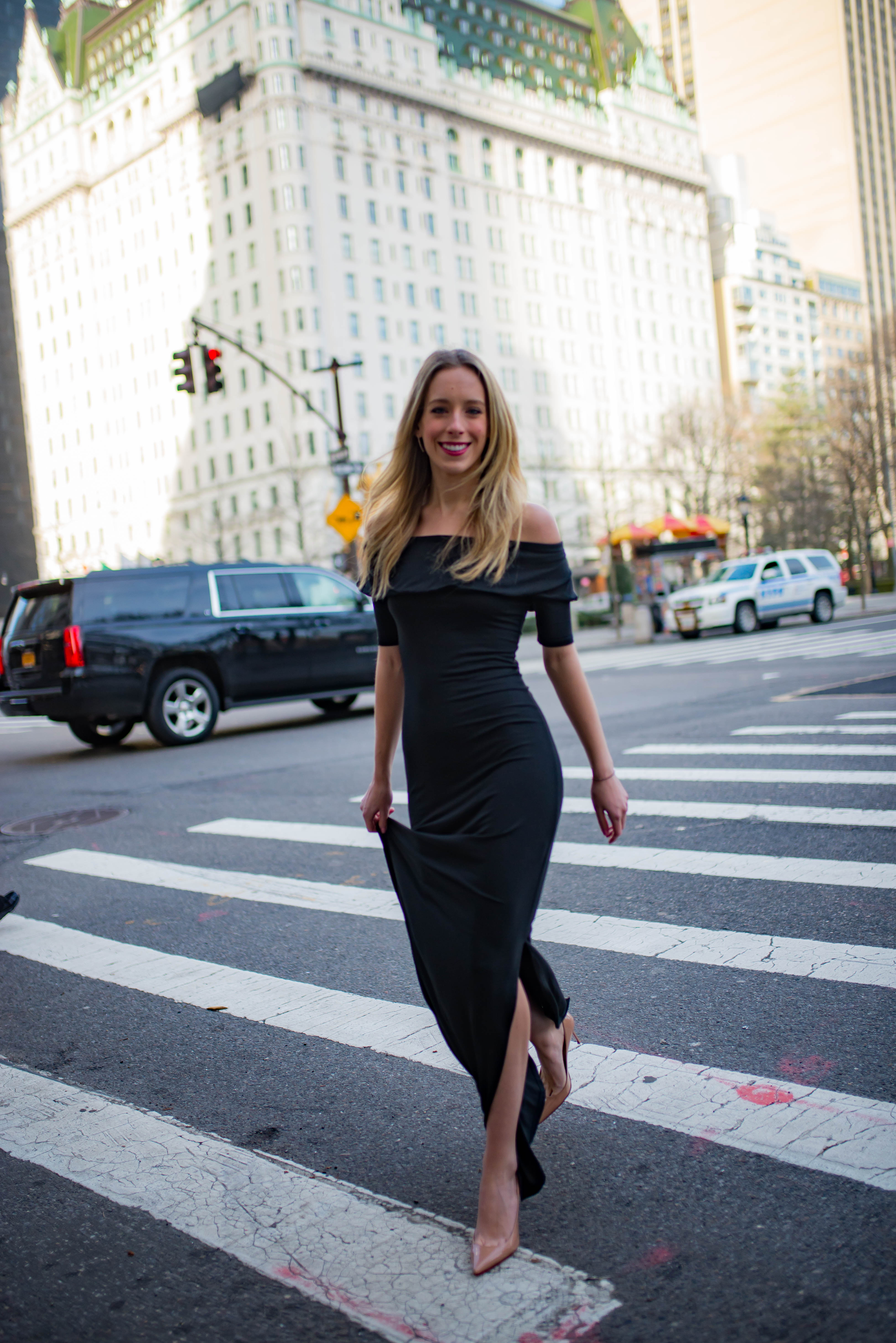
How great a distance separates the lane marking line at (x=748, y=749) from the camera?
850 centimetres

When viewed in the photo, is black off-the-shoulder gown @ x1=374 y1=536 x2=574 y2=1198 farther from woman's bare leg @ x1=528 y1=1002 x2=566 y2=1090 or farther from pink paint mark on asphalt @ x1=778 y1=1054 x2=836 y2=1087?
pink paint mark on asphalt @ x1=778 y1=1054 x2=836 y2=1087

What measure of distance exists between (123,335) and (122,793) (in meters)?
97.7

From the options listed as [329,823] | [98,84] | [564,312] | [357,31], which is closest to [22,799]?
[329,823]

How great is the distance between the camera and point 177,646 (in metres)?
12.6

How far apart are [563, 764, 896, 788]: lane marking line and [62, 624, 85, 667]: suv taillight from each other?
5.64m

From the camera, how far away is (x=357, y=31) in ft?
295

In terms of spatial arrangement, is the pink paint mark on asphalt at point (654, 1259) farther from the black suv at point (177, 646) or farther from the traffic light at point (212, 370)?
the traffic light at point (212, 370)

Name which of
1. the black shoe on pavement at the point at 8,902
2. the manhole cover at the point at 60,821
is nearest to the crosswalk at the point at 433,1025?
the black shoe on pavement at the point at 8,902

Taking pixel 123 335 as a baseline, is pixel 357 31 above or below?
Answer: above

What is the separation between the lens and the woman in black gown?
2.60 m

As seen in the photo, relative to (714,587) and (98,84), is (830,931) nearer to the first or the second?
(714,587)

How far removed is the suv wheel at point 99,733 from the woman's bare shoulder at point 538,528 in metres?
10.8

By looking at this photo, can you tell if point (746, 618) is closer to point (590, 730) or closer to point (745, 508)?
point (745, 508)

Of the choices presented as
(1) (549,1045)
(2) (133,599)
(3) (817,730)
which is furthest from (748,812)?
(2) (133,599)
